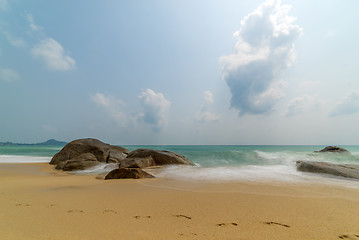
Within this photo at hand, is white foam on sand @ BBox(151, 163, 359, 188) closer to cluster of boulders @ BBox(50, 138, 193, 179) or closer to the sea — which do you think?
the sea

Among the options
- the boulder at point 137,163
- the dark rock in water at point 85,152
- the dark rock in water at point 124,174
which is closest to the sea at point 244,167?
the boulder at point 137,163

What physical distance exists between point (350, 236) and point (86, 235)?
2.62m

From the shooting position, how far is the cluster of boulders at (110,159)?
26.3 ft

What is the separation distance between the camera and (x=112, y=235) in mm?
1611

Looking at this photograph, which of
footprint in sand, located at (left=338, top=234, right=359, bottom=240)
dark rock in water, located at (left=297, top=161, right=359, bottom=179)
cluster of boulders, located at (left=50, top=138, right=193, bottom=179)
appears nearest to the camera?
footprint in sand, located at (left=338, top=234, right=359, bottom=240)

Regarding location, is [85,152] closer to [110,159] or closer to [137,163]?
[110,159]

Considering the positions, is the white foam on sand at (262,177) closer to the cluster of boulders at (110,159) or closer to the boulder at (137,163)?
the cluster of boulders at (110,159)

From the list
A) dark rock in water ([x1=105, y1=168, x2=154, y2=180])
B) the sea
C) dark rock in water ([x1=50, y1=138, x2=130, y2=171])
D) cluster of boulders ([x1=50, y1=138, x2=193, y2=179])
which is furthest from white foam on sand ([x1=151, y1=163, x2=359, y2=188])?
dark rock in water ([x1=50, y1=138, x2=130, y2=171])

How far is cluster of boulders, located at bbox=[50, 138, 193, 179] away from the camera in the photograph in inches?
316

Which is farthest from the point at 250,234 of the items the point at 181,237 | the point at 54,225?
the point at 54,225

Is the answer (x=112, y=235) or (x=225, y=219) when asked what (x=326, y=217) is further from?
(x=112, y=235)

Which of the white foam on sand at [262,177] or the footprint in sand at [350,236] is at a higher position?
the footprint in sand at [350,236]

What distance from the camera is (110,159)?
39.0 feet

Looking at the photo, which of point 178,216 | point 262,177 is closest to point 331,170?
point 262,177
